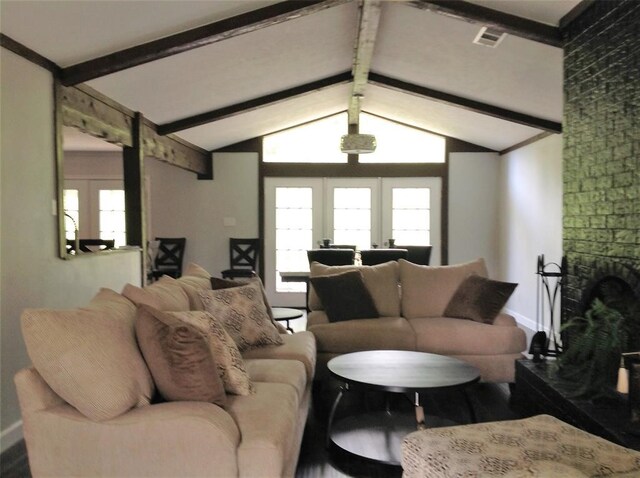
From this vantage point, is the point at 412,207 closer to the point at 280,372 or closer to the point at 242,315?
the point at 242,315

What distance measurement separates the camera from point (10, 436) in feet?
10.4

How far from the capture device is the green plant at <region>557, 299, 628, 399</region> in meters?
2.96

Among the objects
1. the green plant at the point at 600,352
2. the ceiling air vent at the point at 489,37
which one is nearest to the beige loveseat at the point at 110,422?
the green plant at the point at 600,352

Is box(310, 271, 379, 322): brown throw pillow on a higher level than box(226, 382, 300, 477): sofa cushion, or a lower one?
higher

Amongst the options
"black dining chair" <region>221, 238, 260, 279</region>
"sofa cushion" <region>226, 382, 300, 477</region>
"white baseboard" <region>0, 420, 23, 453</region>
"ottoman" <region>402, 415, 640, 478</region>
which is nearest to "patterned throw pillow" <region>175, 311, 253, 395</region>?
"sofa cushion" <region>226, 382, 300, 477</region>

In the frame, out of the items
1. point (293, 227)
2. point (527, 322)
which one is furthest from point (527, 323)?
point (293, 227)

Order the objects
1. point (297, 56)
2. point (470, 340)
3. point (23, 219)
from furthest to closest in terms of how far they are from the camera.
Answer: point (297, 56)
point (470, 340)
point (23, 219)

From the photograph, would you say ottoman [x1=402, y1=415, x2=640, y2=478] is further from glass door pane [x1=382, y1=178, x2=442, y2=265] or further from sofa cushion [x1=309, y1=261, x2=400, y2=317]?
glass door pane [x1=382, y1=178, x2=442, y2=265]

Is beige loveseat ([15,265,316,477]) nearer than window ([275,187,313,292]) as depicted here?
Yes

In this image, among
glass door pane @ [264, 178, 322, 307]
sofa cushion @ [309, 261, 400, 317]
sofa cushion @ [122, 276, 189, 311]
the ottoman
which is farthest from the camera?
glass door pane @ [264, 178, 322, 307]

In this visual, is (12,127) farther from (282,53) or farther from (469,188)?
(469,188)

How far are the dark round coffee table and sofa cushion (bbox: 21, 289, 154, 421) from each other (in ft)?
4.22

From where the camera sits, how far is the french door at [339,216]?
8.69m

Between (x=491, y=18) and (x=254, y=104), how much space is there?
10.3 feet
